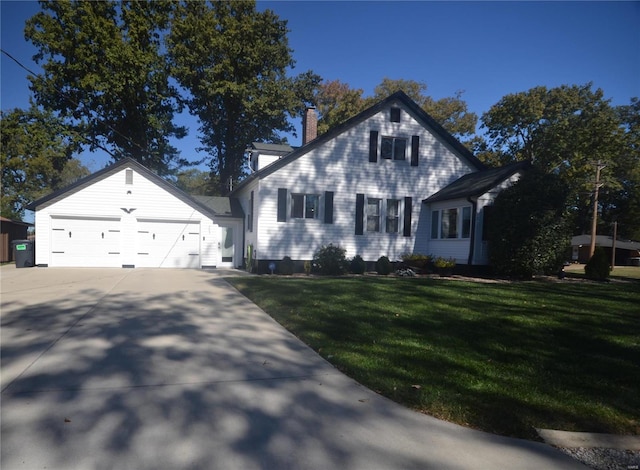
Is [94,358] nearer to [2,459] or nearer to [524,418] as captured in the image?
[2,459]

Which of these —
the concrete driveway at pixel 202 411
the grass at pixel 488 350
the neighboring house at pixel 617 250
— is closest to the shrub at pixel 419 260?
the grass at pixel 488 350

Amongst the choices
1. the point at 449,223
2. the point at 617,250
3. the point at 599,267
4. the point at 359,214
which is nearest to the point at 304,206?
the point at 359,214

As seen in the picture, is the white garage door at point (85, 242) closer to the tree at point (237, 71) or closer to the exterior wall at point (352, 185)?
the exterior wall at point (352, 185)

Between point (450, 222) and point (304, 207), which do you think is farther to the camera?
point (450, 222)

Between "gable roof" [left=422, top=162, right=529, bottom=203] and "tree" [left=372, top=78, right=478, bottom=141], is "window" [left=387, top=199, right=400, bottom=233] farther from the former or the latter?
"tree" [left=372, top=78, right=478, bottom=141]

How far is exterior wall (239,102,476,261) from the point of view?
1638 centimetres

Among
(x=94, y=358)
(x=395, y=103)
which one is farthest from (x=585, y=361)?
(x=395, y=103)

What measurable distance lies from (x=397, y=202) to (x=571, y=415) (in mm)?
14733

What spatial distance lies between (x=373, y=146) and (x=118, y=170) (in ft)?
37.0

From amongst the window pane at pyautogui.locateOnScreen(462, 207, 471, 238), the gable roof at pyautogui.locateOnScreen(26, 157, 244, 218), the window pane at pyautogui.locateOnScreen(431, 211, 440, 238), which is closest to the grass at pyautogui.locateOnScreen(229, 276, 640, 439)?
the window pane at pyautogui.locateOnScreen(462, 207, 471, 238)

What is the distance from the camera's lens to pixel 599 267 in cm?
1495

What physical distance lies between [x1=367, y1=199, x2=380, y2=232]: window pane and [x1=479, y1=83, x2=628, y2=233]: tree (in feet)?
60.4

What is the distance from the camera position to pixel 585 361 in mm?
5090

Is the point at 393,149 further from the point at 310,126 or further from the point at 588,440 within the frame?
the point at 588,440
